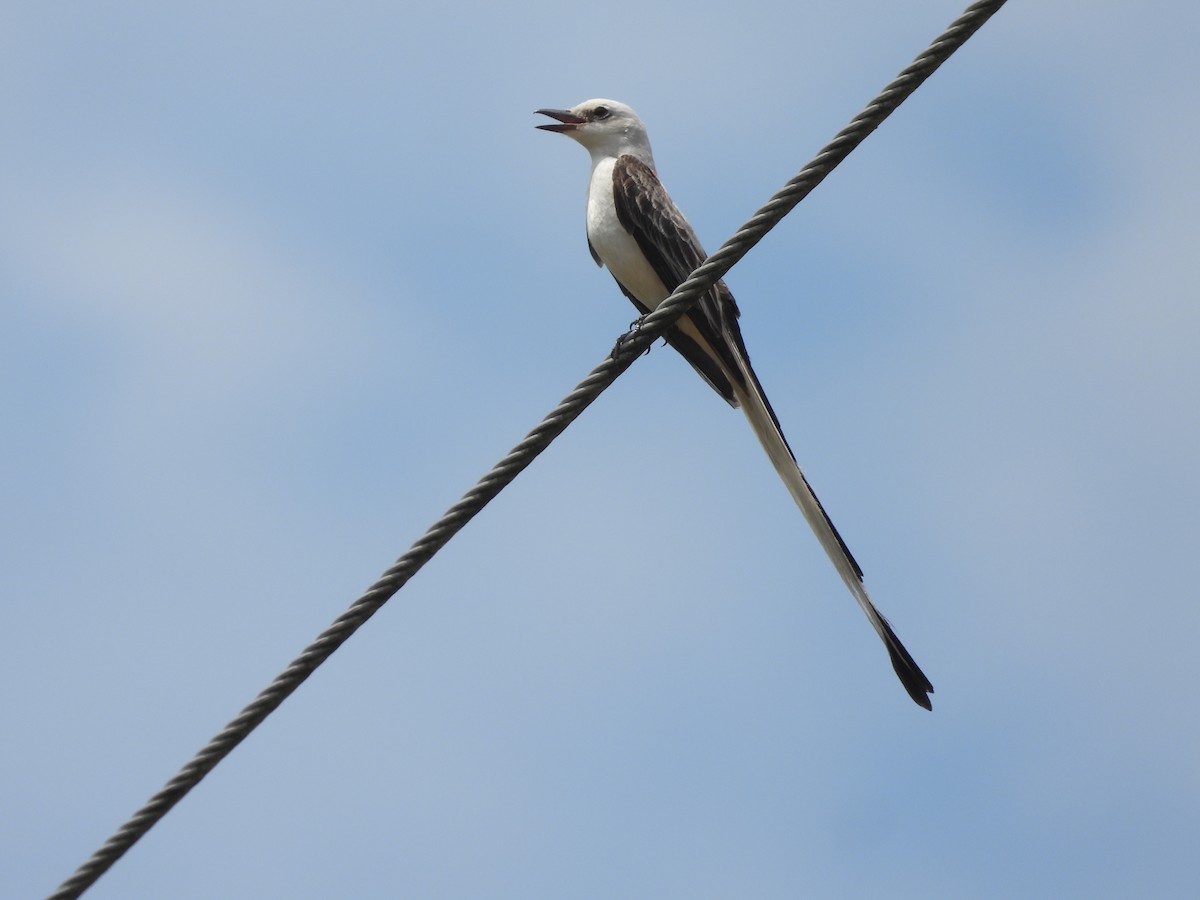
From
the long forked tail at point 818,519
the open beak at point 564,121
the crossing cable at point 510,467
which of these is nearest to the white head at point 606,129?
the open beak at point 564,121

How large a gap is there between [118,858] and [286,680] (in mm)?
477

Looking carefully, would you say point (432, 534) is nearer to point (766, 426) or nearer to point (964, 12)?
point (964, 12)

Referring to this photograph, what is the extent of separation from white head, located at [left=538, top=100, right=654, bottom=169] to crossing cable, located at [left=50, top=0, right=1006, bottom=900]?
97.7 inches

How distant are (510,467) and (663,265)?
2.13 metres

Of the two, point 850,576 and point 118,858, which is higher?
point 118,858

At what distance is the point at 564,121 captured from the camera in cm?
619

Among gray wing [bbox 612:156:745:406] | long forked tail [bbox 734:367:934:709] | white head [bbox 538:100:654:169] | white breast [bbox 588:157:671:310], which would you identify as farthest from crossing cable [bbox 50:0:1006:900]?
white head [bbox 538:100:654:169]

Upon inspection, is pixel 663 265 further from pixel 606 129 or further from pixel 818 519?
pixel 818 519

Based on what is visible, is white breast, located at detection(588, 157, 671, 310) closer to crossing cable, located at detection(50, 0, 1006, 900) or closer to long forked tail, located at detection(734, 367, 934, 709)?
long forked tail, located at detection(734, 367, 934, 709)

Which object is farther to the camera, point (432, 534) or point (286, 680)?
point (432, 534)

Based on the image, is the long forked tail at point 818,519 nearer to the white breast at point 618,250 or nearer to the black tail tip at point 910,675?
the black tail tip at point 910,675

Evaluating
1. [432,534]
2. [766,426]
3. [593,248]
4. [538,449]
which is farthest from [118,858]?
[593,248]

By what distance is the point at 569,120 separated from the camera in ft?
20.3

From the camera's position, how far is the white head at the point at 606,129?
608 centimetres
